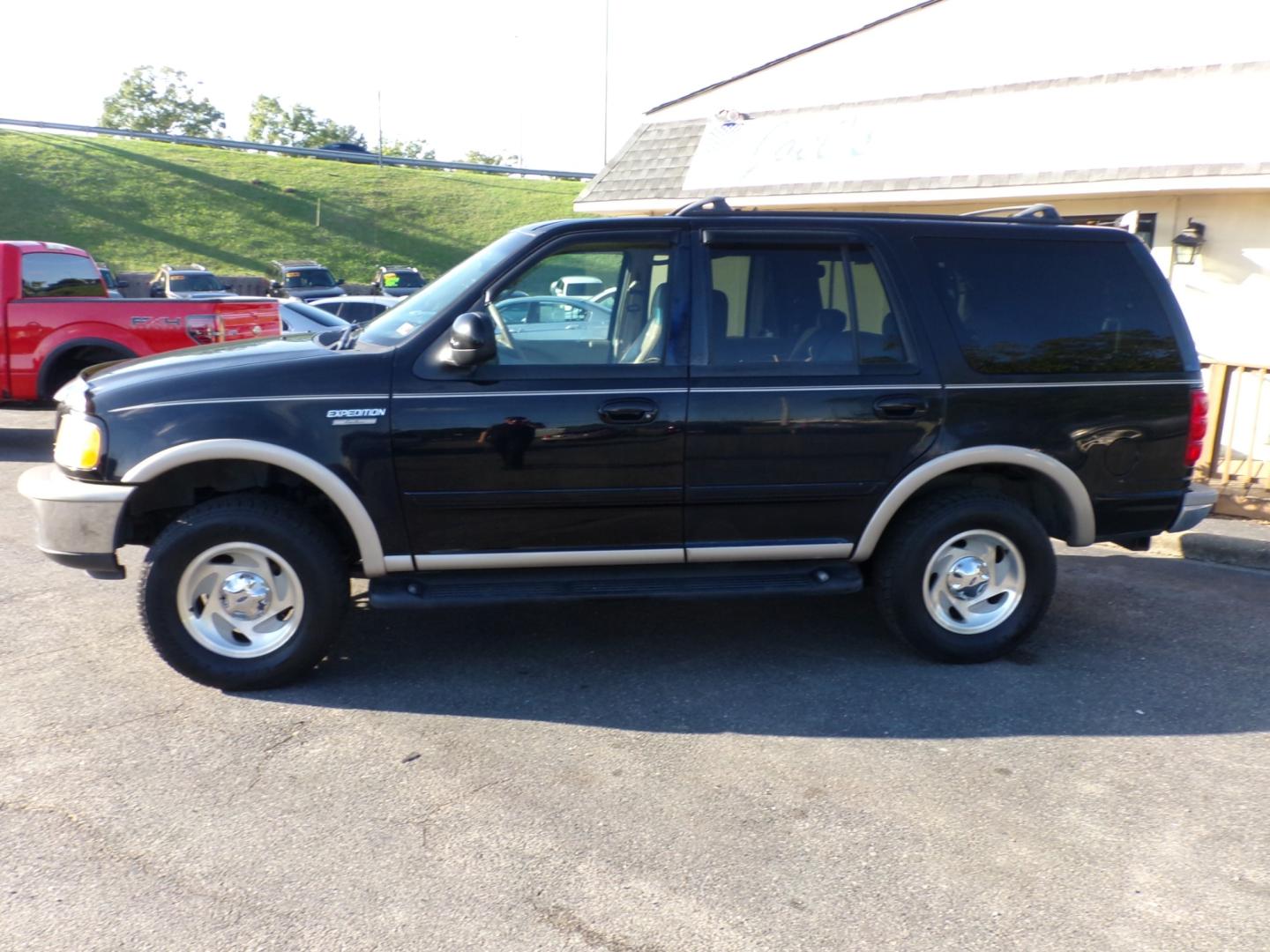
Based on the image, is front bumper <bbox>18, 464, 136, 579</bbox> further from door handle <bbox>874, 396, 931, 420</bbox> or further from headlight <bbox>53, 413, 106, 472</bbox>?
door handle <bbox>874, 396, 931, 420</bbox>

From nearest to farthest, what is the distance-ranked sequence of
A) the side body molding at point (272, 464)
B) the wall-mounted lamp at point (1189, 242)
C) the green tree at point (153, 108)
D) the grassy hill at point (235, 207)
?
the side body molding at point (272, 464)
the wall-mounted lamp at point (1189, 242)
the grassy hill at point (235, 207)
the green tree at point (153, 108)

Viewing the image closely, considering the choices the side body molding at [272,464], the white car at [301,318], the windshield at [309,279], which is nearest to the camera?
the side body molding at [272,464]

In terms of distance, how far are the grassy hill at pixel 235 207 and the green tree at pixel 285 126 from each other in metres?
38.4

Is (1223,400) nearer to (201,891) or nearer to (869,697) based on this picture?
(869,697)

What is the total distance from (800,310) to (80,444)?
10.4 ft

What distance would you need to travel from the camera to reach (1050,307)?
534 cm

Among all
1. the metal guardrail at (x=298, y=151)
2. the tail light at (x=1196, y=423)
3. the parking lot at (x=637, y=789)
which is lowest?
the parking lot at (x=637, y=789)

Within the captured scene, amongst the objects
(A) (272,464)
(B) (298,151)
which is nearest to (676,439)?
(A) (272,464)

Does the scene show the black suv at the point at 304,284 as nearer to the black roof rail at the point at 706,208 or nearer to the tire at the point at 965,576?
the black roof rail at the point at 706,208

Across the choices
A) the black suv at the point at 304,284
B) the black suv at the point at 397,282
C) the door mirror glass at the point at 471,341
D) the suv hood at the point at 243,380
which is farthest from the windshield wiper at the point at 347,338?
the black suv at the point at 304,284

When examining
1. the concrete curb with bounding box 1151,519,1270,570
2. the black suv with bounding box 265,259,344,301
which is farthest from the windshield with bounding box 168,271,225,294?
the concrete curb with bounding box 1151,519,1270,570

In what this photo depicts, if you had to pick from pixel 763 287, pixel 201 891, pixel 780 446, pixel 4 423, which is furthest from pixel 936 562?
pixel 4 423

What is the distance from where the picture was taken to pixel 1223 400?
8.48m

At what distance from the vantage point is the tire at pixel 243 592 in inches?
185
